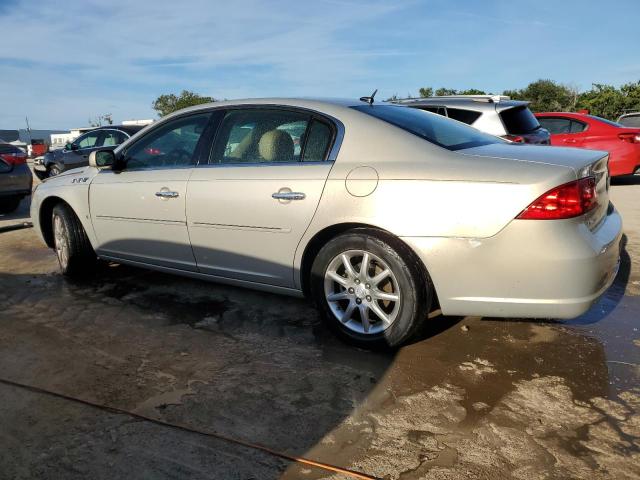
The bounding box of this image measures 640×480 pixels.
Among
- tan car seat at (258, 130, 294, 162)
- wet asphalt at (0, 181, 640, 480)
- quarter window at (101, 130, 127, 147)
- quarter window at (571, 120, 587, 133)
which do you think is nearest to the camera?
wet asphalt at (0, 181, 640, 480)

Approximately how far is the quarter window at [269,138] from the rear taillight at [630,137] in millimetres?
8214

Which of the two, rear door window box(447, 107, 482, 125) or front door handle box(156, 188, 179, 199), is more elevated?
rear door window box(447, 107, 482, 125)

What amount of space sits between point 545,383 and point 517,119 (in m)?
5.13

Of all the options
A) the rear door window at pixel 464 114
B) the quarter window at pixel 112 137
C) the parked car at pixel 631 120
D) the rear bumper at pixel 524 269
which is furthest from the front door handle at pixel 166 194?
the parked car at pixel 631 120

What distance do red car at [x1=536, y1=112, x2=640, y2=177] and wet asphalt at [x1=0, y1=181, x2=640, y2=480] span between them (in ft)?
20.7

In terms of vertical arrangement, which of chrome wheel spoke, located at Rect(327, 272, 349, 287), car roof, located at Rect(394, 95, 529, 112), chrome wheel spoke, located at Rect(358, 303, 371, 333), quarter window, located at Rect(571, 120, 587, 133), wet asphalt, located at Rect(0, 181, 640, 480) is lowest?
wet asphalt, located at Rect(0, 181, 640, 480)

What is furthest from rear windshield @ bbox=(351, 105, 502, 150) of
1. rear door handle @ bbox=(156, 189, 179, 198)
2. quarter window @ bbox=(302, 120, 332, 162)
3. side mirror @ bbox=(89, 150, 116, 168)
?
side mirror @ bbox=(89, 150, 116, 168)

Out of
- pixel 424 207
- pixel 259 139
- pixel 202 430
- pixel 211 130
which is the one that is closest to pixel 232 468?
pixel 202 430

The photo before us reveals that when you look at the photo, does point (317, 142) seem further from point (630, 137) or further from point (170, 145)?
point (630, 137)

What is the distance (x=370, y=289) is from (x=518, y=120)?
4990mm

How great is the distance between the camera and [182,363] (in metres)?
3.01

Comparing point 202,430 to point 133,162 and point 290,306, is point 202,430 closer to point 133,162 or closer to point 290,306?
point 290,306

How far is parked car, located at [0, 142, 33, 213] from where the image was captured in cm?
828

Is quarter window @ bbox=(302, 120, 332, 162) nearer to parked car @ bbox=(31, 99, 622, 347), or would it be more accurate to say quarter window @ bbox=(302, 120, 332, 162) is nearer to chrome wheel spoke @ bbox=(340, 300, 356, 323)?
parked car @ bbox=(31, 99, 622, 347)
